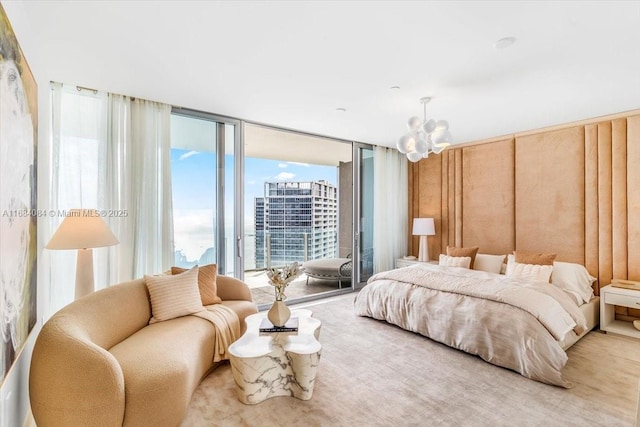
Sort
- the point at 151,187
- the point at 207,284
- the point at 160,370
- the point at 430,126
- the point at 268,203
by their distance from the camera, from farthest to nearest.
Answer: the point at 268,203, the point at 151,187, the point at 207,284, the point at 430,126, the point at 160,370

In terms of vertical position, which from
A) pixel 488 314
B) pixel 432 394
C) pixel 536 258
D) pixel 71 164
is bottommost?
pixel 432 394

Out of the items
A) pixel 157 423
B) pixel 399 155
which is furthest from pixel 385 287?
pixel 399 155

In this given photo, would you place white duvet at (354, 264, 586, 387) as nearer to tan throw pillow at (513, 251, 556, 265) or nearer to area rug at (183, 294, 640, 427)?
area rug at (183, 294, 640, 427)

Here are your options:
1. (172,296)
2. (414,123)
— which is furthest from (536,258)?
(172,296)

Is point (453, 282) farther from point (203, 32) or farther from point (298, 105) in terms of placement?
point (203, 32)

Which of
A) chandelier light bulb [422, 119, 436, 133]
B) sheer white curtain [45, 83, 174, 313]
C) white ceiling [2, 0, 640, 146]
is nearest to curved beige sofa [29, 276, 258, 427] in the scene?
sheer white curtain [45, 83, 174, 313]

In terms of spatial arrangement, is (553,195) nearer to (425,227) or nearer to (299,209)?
(425,227)

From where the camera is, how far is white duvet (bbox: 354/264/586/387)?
99.4 inches

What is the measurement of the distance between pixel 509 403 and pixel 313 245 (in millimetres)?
4819

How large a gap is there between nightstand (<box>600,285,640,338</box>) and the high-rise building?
4657 mm

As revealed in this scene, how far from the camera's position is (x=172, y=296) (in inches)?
106

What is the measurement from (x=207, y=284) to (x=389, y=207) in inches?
153

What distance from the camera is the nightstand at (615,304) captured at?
10.9 ft

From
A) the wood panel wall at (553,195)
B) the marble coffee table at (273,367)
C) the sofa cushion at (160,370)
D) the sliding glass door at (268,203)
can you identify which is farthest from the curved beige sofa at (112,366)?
the wood panel wall at (553,195)
